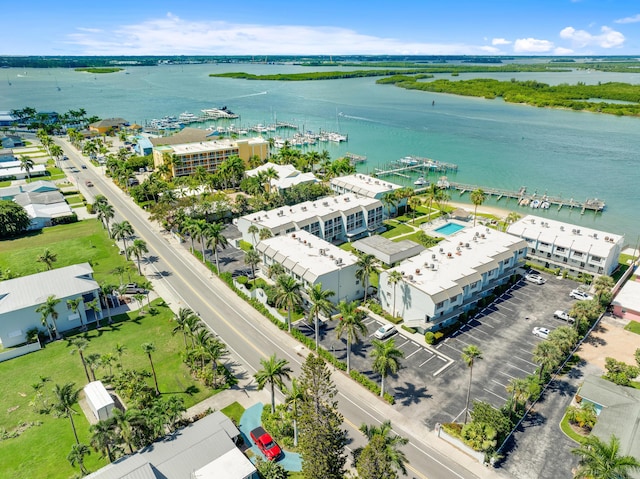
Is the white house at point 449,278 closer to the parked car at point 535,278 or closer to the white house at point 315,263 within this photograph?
the parked car at point 535,278

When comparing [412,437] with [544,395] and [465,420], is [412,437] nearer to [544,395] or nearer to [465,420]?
[465,420]

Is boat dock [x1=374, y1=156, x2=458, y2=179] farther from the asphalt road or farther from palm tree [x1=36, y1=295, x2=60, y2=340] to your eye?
palm tree [x1=36, y1=295, x2=60, y2=340]

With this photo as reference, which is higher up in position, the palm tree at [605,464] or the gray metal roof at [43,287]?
the palm tree at [605,464]

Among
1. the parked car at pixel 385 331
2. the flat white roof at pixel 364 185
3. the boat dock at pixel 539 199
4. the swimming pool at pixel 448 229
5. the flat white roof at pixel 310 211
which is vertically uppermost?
the flat white roof at pixel 364 185

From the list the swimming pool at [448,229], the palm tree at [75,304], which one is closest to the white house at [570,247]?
the swimming pool at [448,229]

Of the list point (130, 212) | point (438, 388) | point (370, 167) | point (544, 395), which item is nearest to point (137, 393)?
point (438, 388)

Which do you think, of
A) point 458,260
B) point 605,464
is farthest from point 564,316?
point 605,464

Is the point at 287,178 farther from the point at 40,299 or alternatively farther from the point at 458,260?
the point at 40,299
